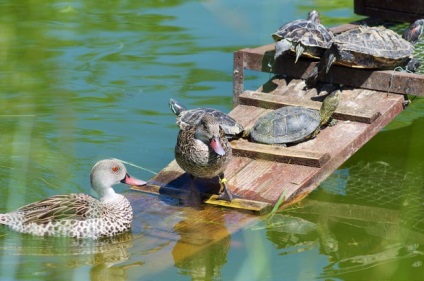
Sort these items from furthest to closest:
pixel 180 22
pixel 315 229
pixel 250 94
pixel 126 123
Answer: pixel 180 22 < pixel 126 123 < pixel 250 94 < pixel 315 229

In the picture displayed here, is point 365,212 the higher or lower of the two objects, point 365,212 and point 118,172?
the lower

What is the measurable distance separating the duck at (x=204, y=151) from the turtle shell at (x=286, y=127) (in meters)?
0.70

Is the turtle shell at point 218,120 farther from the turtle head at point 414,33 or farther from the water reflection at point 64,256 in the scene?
the turtle head at point 414,33

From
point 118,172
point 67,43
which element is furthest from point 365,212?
point 67,43

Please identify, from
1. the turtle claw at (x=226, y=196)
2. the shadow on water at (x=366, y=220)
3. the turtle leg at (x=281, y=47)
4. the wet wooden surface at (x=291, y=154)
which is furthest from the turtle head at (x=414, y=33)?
the turtle claw at (x=226, y=196)

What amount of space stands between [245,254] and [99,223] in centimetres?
106

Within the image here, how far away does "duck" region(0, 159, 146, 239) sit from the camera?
7.05 meters

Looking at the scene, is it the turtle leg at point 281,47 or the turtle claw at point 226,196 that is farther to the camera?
the turtle leg at point 281,47

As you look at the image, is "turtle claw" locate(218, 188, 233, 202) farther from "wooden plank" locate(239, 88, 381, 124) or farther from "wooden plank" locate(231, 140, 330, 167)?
"wooden plank" locate(239, 88, 381, 124)

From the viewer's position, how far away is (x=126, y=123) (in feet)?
31.5

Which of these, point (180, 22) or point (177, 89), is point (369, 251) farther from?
point (180, 22)

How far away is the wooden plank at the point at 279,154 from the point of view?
7688mm

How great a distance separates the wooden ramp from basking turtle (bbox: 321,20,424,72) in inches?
5.5

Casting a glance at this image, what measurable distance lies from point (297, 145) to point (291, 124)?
0.18 metres
